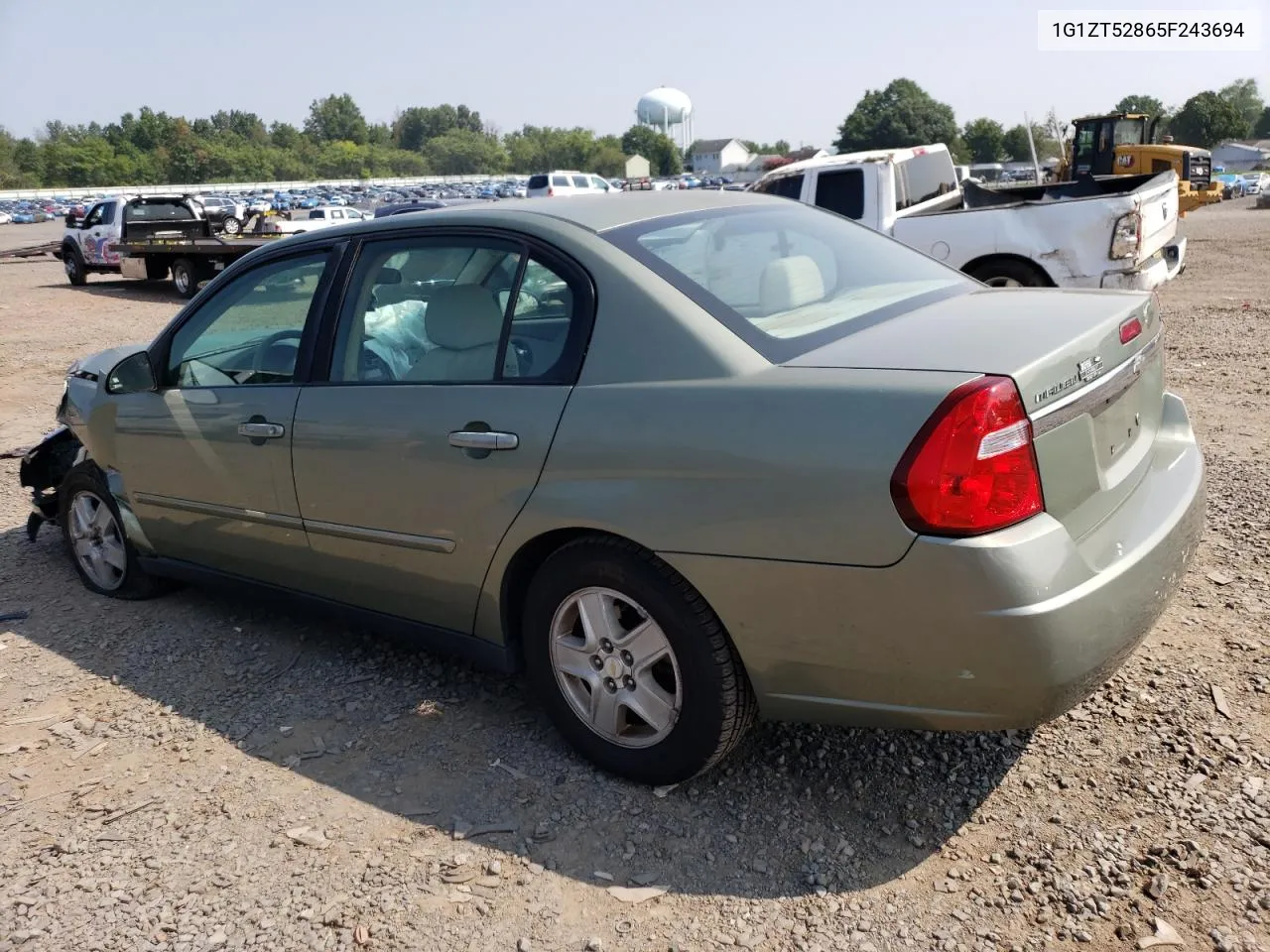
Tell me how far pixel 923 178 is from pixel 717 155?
152237 millimetres

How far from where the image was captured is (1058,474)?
2393 millimetres

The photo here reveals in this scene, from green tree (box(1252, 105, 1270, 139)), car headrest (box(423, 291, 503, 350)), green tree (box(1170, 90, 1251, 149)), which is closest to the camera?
car headrest (box(423, 291, 503, 350))

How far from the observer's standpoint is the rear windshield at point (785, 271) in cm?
278

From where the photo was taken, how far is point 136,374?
4.08 m

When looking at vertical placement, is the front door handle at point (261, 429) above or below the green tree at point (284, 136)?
below

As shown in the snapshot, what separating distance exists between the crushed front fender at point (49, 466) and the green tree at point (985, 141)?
107670 millimetres

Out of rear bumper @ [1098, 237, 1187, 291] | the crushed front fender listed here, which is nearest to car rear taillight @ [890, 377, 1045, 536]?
the crushed front fender

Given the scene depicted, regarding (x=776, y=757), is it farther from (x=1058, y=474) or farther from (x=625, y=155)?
(x=625, y=155)

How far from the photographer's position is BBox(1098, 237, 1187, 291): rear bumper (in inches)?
345

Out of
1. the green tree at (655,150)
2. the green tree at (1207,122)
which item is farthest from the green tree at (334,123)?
the green tree at (1207,122)

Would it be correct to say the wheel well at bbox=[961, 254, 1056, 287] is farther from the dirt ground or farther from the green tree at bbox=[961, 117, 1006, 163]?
the green tree at bbox=[961, 117, 1006, 163]

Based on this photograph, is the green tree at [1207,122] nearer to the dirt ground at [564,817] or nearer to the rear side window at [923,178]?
the rear side window at [923,178]

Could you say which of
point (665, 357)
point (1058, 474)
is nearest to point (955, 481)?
point (1058, 474)

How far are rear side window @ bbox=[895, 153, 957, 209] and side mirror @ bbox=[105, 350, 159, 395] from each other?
334 inches
